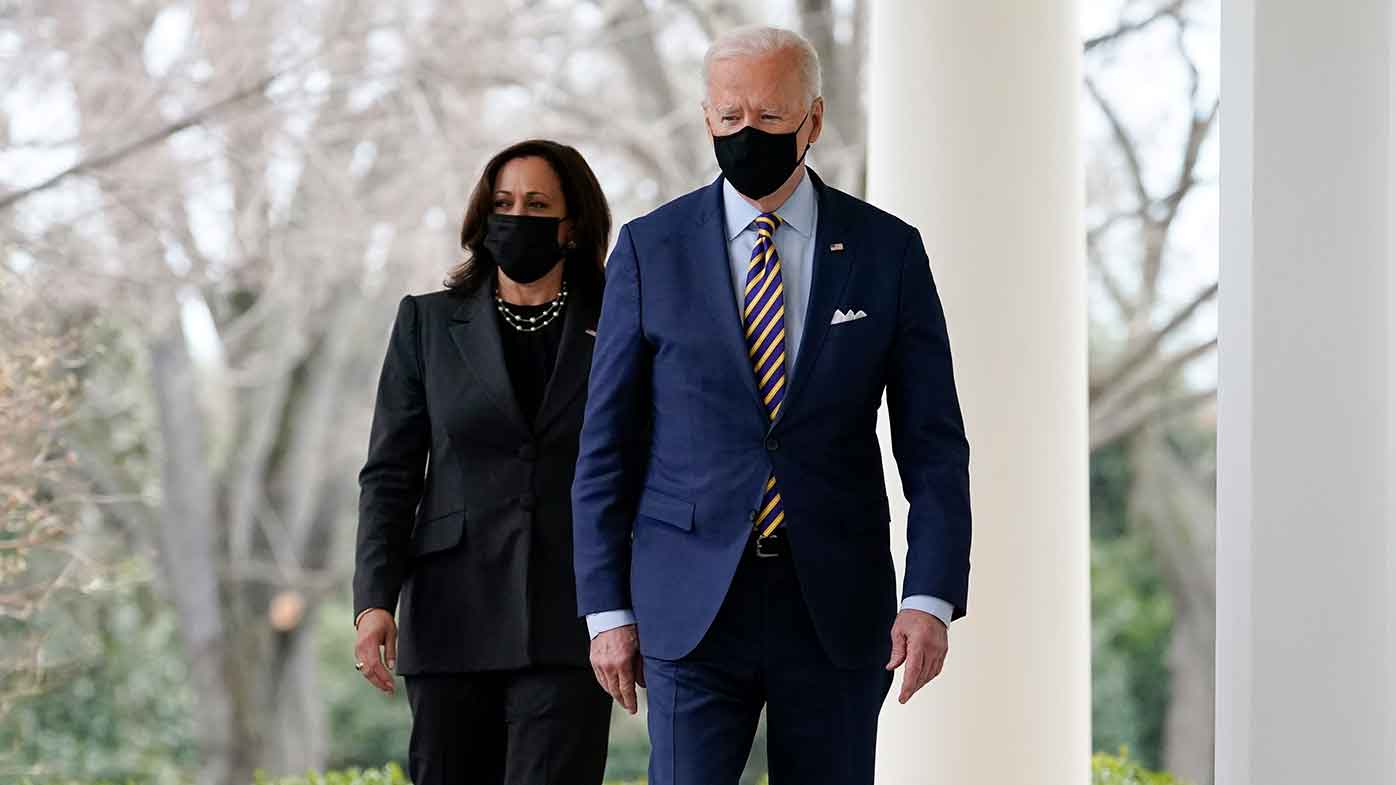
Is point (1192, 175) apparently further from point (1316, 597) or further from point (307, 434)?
point (1316, 597)

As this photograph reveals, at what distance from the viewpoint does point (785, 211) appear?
3385mm

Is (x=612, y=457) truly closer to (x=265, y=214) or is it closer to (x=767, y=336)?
(x=767, y=336)

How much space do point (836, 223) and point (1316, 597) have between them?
1.58 m

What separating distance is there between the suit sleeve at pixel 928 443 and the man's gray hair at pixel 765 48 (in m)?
0.35

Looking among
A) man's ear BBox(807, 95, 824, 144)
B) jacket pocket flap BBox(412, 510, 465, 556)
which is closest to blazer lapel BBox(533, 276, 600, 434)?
jacket pocket flap BBox(412, 510, 465, 556)

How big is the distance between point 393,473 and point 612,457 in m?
0.86

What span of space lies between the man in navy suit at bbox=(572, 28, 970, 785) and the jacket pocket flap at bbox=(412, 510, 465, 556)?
0.66 m

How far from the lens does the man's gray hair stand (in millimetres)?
3227

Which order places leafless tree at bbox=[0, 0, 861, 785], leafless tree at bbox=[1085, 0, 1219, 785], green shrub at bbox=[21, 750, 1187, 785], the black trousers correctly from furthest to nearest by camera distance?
1. leafless tree at bbox=[1085, 0, 1219, 785]
2. leafless tree at bbox=[0, 0, 861, 785]
3. green shrub at bbox=[21, 750, 1187, 785]
4. the black trousers

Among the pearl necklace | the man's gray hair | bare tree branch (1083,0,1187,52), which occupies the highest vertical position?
bare tree branch (1083,0,1187,52)

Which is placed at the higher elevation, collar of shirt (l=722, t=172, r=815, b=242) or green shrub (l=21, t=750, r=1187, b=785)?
collar of shirt (l=722, t=172, r=815, b=242)

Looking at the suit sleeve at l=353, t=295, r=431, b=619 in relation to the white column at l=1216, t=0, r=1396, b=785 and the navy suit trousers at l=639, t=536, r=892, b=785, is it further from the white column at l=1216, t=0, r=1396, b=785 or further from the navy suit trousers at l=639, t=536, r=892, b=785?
the white column at l=1216, t=0, r=1396, b=785

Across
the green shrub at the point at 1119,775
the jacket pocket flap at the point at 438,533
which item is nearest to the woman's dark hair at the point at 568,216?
the jacket pocket flap at the point at 438,533

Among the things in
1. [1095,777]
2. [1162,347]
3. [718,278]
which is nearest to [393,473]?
[718,278]
